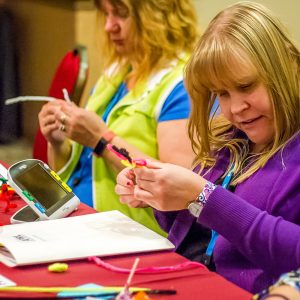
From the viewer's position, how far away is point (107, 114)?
7.14ft

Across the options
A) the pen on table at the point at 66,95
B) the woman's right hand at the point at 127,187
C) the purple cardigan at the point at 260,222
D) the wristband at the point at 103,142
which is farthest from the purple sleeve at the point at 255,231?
the pen on table at the point at 66,95

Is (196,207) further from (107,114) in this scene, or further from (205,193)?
(107,114)

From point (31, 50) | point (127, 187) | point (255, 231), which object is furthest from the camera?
point (31, 50)

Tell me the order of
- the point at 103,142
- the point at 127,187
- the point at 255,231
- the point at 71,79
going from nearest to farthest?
1. the point at 255,231
2. the point at 127,187
3. the point at 103,142
4. the point at 71,79

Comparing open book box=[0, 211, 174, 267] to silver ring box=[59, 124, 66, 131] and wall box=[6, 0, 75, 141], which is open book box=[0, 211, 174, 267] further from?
wall box=[6, 0, 75, 141]

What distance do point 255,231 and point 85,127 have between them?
0.95 metres

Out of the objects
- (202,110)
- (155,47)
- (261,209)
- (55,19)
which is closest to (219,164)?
(202,110)

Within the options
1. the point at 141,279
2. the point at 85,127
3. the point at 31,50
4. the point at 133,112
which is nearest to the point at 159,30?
the point at 133,112

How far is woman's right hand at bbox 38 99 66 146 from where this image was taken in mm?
2100

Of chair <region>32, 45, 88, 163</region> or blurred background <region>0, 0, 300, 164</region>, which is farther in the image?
blurred background <region>0, 0, 300, 164</region>

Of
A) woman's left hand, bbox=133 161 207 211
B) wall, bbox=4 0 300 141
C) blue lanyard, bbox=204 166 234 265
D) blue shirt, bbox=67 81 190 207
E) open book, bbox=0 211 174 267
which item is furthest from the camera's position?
wall, bbox=4 0 300 141

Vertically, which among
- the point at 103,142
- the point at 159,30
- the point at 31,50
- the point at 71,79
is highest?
the point at 159,30

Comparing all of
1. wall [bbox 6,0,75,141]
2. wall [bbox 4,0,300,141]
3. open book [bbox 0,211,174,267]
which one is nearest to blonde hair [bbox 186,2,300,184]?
open book [bbox 0,211,174,267]

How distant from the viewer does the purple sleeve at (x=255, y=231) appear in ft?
3.87
